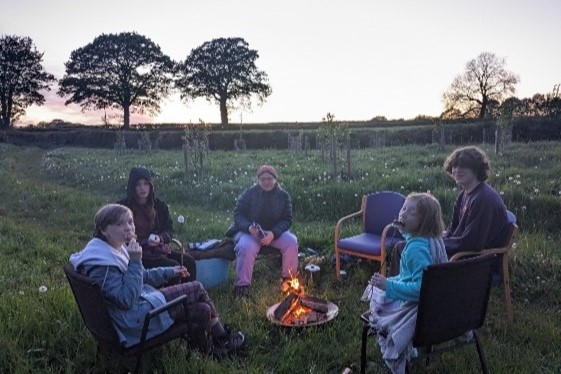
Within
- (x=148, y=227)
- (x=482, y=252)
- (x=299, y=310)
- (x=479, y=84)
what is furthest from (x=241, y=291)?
(x=479, y=84)

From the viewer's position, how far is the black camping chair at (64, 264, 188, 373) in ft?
10.8

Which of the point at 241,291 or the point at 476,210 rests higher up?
the point at 476,210

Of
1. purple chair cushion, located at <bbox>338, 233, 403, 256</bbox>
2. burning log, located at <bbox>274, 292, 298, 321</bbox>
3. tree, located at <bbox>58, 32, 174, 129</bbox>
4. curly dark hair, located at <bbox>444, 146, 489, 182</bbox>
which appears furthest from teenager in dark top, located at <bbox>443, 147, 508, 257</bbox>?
tree, located at <bbox>58, 32, 174, 129</bbox>

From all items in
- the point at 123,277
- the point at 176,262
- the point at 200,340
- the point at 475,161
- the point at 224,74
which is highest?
the point at 224,74

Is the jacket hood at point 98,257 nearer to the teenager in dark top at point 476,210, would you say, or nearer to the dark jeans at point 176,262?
the dark jeans at point 176,262

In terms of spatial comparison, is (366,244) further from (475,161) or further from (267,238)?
(475,161)

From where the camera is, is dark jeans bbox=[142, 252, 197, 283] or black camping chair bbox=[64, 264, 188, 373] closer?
black camping chair bbox=[64, 264, 188, 373]

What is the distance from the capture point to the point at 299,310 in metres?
5.02

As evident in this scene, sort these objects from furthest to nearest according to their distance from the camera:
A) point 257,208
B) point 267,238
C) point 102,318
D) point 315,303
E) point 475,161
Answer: point 257,208 < point 267,238 < point 315,303 < point 475,161 < point 102,318

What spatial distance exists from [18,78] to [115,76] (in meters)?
13.7

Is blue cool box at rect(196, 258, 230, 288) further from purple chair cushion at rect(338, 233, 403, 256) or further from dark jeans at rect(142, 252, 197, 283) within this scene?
purple chair cushion at rect(338, 233, 403, 256)

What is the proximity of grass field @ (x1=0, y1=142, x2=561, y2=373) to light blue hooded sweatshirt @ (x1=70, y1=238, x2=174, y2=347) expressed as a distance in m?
0.45

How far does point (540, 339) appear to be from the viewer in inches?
181

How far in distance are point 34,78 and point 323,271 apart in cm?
6417
